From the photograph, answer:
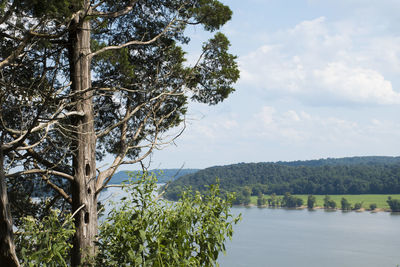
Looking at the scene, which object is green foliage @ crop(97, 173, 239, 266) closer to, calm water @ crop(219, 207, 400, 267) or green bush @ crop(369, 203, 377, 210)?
calm water @ crop(219, 207, 400, 267)

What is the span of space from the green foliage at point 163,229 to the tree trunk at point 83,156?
0.70 m

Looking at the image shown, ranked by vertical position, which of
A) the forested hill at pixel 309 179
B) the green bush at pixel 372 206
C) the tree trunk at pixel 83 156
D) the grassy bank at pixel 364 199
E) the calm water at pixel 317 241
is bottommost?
the calm water at pixel 317 241

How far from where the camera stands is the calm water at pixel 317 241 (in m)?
31.7

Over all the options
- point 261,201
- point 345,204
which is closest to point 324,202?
point 345,204

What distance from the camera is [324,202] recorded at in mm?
66875

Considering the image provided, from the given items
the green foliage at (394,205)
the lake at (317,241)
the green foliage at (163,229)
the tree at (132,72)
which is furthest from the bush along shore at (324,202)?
the green foliage at (163,229)

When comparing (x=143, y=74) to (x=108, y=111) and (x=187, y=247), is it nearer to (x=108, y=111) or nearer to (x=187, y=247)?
(x=108, y=111)

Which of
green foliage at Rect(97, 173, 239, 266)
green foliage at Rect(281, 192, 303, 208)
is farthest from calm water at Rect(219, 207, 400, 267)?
green foliage at Rect(97, 173, 239, 266)

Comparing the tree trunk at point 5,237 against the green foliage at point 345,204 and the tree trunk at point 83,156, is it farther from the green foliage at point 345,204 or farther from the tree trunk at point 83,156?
the green foliage at point 345,204

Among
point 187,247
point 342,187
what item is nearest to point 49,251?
point 187,247

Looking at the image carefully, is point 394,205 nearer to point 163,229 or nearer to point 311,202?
point 311,202

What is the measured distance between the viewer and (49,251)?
289 centimetres

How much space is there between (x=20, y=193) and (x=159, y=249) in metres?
3.69

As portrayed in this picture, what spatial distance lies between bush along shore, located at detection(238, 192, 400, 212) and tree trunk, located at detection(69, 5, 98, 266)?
58730 mm
